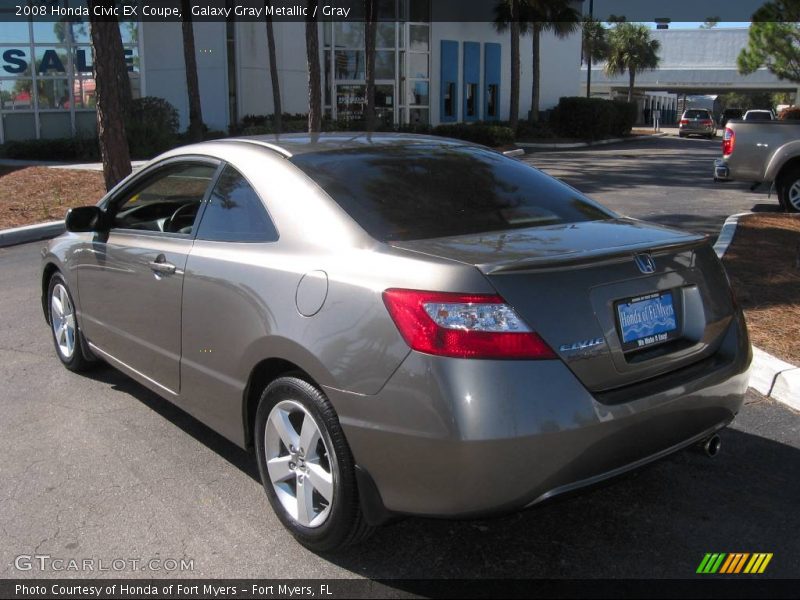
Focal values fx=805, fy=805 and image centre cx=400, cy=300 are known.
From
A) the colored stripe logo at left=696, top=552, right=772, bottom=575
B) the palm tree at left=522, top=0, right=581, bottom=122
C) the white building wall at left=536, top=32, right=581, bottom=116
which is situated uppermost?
the palm tree at left=522, top=0, right=581, bottom=122

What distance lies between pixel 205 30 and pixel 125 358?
27.6 meters

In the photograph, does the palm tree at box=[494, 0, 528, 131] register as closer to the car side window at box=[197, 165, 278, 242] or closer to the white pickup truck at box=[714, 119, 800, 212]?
the white pickup truck at box=[714, 119, 800, 212]

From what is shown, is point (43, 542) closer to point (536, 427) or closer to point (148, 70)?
point (536, 427)

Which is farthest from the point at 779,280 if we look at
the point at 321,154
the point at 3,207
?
the point at 3,207

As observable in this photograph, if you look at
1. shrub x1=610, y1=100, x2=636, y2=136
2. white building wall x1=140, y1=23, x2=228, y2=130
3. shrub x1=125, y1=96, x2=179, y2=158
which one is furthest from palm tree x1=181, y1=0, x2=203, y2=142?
shrub x1=610, y1=100, x2=636, y2=136

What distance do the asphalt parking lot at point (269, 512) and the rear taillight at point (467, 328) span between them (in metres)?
0.61

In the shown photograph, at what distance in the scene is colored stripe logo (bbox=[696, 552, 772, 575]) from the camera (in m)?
3.19

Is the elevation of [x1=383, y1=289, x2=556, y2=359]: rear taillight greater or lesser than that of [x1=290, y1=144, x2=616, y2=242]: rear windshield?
lesser

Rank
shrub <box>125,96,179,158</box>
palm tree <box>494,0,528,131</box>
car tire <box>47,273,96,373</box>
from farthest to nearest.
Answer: palm tree <box>494,0,528,131</box> < shrub <box>125,96,179,158</box> < car tire <box>47,273,96,373</box>

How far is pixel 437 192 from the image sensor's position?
12.4ft

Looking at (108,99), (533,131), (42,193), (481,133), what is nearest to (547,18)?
(533,131)

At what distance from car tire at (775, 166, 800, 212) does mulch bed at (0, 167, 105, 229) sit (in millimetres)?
11623

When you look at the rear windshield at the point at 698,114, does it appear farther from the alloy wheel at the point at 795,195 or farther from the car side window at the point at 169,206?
the car side window at the point at 169,206

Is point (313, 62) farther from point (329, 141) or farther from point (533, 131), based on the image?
point (329, 141)
